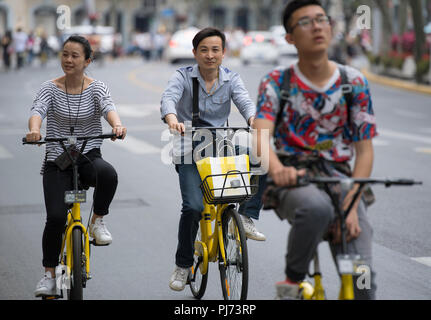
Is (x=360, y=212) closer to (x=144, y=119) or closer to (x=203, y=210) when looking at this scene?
(x=203, y=210)

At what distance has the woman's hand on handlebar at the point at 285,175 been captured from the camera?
373 cm

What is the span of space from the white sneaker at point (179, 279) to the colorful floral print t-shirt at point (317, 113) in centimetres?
192

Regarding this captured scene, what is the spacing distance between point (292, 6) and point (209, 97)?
71.6 inches

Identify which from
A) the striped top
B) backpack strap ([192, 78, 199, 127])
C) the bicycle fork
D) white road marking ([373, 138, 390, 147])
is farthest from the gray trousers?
white road marking ([373, 138, 390, 147])

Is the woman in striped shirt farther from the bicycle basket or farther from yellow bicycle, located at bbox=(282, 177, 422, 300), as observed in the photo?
yellow bicycle, located at bbox=(282, 177, 422, 300)

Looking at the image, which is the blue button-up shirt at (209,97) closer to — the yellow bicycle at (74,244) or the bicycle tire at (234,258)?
the yellow bicycle at (74,244)

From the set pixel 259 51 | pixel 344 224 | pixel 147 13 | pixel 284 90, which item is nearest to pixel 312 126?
pixel 284 90

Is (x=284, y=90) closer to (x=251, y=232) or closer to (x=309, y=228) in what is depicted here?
(x=309, y=228)

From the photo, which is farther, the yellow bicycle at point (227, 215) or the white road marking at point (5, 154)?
the white road marking at point (5, 154)

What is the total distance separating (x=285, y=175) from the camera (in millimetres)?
3748

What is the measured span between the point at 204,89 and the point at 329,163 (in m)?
1.84

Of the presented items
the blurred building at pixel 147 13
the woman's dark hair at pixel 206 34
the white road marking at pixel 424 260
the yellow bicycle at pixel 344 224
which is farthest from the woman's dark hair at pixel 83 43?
the blurred building at pixel 147 13

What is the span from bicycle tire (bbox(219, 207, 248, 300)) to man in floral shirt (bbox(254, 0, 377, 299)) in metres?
1.13

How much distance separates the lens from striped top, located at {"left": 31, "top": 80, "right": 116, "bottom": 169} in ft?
18.4
